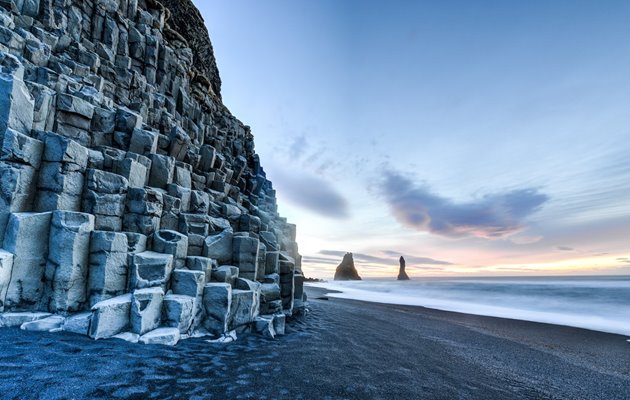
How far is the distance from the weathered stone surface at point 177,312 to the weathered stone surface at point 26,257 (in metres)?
2.99

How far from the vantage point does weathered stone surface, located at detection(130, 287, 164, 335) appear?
284 inches

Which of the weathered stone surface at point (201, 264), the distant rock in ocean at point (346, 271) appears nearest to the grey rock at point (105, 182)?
the weathered stone surface at point (201, 264)

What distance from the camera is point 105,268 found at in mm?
7488

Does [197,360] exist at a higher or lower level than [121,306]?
lower

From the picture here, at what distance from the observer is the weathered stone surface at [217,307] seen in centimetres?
870

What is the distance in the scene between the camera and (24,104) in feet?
25.5

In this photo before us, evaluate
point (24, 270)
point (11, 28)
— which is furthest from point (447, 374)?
point (11, 28)

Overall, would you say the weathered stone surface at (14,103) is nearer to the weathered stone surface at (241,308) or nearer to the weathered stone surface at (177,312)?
the weathered stone surface at (177,312)

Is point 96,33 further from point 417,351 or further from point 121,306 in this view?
point 417,351

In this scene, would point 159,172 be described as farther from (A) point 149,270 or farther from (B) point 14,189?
(A) point 149,270

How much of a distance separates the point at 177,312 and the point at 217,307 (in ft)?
4.16

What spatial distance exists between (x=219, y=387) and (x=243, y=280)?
16.1ft

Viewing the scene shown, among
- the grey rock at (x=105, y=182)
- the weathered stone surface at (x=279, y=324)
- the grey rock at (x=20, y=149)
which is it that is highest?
the grey rock at (x=20, y=149)

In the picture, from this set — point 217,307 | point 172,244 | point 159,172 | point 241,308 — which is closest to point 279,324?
point 241,308
